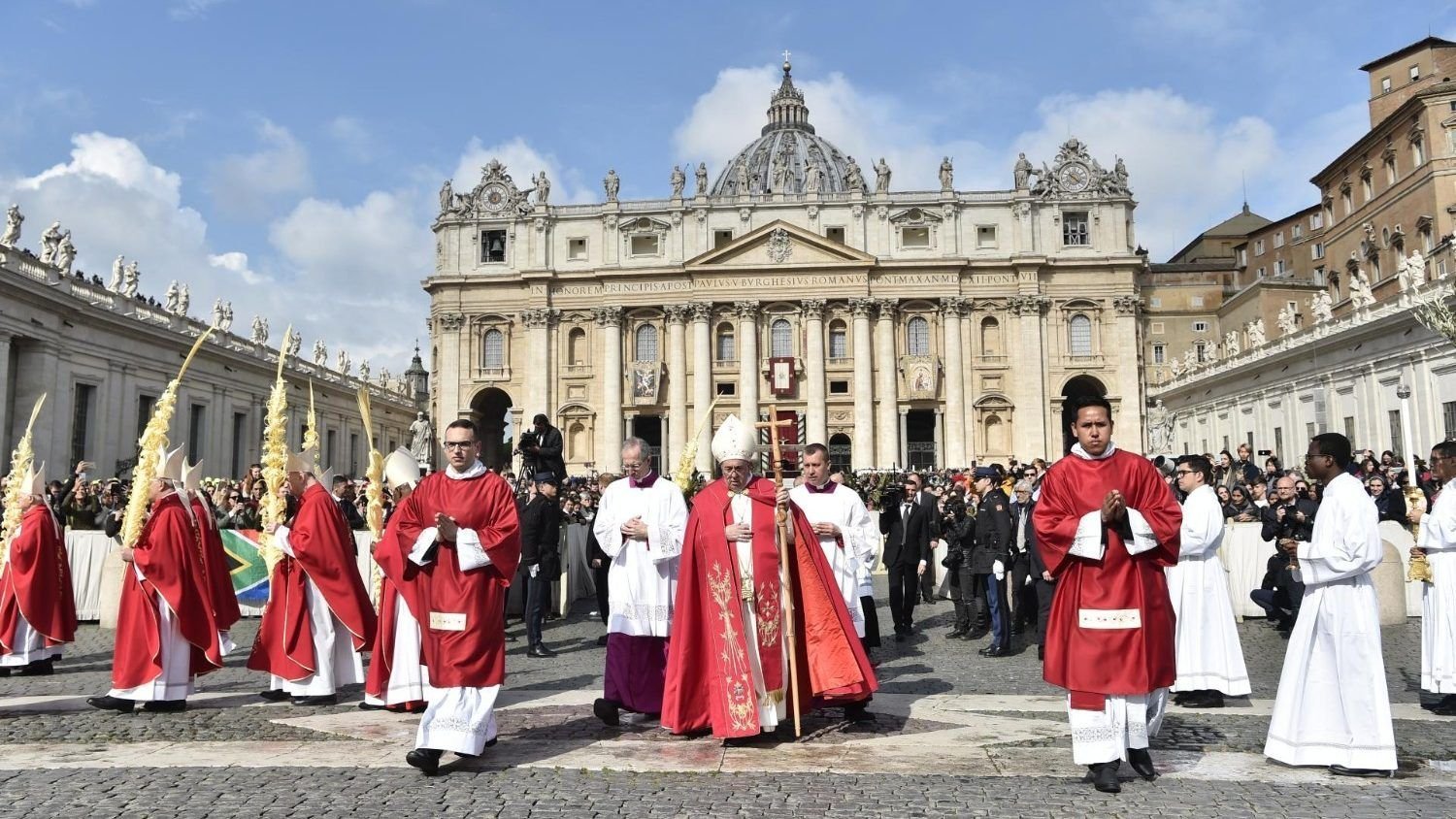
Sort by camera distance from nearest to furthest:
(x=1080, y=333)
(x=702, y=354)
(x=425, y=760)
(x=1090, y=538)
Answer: (x=1090, y=538), (x=425, y=760), (x=702, y=354), (x=1080, y=333)

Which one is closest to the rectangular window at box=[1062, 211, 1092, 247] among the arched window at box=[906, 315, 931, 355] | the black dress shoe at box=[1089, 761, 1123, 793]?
the arched window at box=[906, 315, 931, 355]

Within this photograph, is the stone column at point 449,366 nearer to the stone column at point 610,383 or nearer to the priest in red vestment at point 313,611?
the stone column at point 610,383

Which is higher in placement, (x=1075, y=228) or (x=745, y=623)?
Result: (x=1075, y=228)

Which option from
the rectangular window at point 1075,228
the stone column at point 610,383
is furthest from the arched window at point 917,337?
the stone column at point 610,383

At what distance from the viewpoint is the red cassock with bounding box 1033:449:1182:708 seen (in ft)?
15.0

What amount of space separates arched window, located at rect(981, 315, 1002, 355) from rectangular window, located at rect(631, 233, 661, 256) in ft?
55.2

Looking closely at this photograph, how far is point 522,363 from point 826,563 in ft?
145

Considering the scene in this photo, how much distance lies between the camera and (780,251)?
46.4 m

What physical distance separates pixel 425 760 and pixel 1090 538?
354 centimetres

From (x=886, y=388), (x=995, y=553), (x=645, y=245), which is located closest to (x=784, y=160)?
(x=645, y=245)

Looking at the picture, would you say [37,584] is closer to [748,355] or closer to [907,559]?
[907,559]

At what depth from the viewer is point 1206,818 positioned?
4.17m

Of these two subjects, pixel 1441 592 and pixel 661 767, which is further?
pixel 1441 592

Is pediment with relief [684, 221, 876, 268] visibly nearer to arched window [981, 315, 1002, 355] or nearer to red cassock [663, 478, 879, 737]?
arched window [981, 315, 1002, 355]
